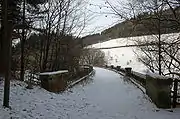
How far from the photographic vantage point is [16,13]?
1571 cm

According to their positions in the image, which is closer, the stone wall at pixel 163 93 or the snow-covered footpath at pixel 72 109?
the snow-covered footpath at pixel 72 109

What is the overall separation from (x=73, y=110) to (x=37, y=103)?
4.30 ft

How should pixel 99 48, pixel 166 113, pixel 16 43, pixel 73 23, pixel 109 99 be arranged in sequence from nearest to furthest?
pixel 166 113 → pixel 109 99 → pixel 16 43 → pixel 73 23 → pixel 99 48

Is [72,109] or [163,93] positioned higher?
[163,93]

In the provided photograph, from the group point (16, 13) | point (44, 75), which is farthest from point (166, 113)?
point (16, 13)

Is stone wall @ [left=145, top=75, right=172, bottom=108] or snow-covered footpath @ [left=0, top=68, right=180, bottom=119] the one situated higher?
stone wall @ [left=145, top=75, right=172, bottom=108]

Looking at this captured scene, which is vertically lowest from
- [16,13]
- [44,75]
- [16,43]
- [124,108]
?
[124,108]

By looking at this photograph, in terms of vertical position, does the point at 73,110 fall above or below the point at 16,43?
below

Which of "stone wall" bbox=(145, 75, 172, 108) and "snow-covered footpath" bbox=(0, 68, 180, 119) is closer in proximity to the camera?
"snow-covered footpath" bbox=(0, 68, 180, 119)

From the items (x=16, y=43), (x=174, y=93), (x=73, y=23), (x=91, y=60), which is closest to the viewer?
(x=174, y=93)

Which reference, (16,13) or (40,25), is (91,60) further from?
(16,13)

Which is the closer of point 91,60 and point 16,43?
point 16,43

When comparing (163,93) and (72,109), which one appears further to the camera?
(163,93)

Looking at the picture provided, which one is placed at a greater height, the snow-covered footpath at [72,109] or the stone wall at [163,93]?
the stone wall at [163,93]
